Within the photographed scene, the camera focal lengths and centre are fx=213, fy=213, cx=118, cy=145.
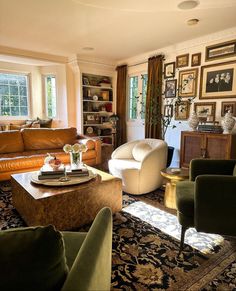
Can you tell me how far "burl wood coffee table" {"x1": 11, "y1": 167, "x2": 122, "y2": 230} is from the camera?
1805 millimetres

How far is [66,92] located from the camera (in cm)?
505

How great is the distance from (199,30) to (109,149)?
8.20 ft

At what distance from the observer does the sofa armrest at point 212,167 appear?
2.05 metres

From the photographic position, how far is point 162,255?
1668mm

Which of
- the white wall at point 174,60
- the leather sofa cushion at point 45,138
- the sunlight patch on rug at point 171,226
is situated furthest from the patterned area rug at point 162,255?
the white wall at point 174,60

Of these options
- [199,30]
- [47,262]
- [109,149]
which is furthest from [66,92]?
[47,262]

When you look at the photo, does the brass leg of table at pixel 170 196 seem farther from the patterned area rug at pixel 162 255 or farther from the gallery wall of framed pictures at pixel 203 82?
the gallery wall of framed pictures at pixel 203 82

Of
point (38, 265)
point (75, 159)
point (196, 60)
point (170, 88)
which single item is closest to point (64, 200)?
point (75, 159)

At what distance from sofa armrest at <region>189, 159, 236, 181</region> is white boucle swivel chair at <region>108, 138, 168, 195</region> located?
2.57 ft

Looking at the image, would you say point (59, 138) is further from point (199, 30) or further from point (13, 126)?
point (199, 30)

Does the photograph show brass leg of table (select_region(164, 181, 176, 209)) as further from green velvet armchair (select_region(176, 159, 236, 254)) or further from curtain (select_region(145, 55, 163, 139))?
curtain (select_region(145, 55, 163, 139))

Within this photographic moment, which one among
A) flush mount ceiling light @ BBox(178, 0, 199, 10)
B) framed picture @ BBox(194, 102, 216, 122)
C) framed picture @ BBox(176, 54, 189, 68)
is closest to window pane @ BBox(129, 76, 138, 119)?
framed picture @ BBox(176, 54, 189, 68)

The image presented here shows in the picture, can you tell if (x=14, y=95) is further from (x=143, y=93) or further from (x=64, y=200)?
(x=64, y=200)

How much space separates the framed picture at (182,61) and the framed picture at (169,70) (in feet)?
0.37
